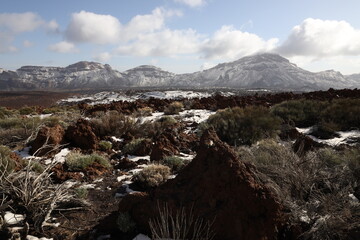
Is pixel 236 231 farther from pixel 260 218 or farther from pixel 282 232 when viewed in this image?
pixel 282 232

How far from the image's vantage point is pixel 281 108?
11734mm

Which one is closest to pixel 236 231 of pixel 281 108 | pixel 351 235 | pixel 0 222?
pixel 351 235

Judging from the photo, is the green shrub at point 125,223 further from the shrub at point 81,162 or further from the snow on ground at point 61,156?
the snow on ground at point 61,156

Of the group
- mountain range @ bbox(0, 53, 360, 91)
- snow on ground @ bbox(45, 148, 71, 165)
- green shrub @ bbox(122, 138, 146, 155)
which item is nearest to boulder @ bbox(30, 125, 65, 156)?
snow on ground @ bbox(45, 148, 71, 165)

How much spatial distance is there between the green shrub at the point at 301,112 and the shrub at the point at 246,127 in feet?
5.08

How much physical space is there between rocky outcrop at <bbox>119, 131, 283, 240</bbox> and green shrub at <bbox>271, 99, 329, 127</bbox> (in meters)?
7.56

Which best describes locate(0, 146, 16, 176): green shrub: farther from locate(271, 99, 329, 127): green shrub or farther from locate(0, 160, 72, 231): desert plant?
locate(271, 99, 329, 127): green shrub

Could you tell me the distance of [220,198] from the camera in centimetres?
309

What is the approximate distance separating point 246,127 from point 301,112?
12.0ft

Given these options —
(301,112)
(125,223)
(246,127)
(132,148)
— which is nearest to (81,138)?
(132,148)

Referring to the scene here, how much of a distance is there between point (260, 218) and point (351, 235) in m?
1.11

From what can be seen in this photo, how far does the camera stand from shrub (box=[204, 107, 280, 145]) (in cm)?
846

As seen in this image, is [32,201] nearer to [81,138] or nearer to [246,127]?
[81,138]

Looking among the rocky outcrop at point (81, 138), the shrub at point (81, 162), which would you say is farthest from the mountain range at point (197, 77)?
the shrub at point (81, 162)
